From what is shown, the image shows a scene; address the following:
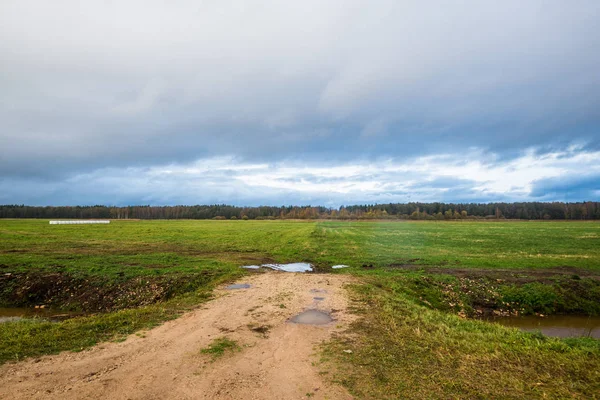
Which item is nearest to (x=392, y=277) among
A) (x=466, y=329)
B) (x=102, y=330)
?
(x=466, y=329)

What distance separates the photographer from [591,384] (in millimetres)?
7000

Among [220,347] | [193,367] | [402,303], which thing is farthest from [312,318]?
[193,367]

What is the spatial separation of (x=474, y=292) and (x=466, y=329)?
8.77 metres

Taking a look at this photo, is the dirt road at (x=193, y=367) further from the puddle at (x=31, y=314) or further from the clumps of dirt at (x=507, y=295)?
the clumps of dirt at (x=507, y=295)

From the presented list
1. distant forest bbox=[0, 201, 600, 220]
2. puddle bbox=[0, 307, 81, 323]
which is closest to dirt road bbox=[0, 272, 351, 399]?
puddle bbox=[0, 307, 81, 323]

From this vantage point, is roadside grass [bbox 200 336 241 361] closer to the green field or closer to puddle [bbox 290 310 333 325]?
the green field

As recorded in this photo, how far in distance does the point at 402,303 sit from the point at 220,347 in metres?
8.56

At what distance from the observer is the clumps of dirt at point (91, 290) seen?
55.5 feet

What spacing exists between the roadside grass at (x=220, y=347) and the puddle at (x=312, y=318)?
2.80 metres

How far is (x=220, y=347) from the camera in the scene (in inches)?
353

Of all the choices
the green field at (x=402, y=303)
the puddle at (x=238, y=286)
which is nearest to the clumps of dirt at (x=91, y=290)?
the green field at (x=402, y=303)

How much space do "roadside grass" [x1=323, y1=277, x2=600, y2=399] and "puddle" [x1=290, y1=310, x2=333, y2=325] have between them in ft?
3.71

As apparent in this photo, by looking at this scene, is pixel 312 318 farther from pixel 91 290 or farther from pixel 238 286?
pixel 91 290

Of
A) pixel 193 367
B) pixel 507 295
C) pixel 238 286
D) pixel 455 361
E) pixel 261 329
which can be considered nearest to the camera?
pixel 193 367
